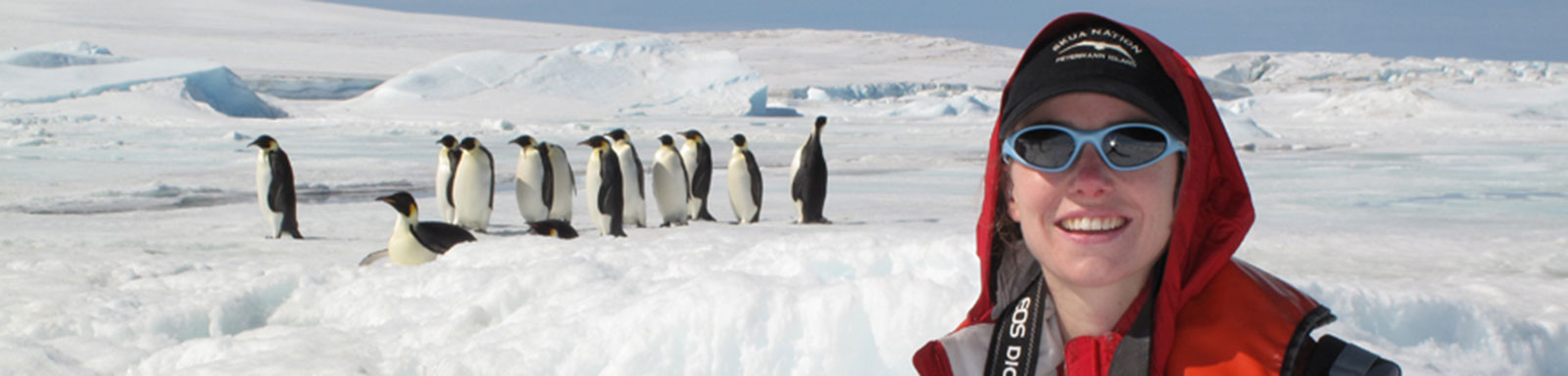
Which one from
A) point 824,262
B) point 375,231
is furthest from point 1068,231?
point 375,231

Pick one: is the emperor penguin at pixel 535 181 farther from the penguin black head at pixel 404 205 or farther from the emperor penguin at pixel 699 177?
the penguin black head at pixel 404 205

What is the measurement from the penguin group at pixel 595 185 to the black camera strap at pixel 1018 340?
5.03 meters

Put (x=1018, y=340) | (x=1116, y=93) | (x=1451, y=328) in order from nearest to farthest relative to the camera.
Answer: (x=1116, y=93) → (x=1018, y=340) → (x=1451, y=328)

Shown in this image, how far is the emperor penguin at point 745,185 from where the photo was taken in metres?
6.93

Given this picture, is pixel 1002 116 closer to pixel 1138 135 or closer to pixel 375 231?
pixel 1138 135

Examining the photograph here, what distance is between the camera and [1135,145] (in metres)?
0.79

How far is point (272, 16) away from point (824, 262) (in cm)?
5456

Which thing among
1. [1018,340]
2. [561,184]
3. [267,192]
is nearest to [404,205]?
[267,192]

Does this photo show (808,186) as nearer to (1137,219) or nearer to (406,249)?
(406,249)

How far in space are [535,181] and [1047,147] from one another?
5.91m

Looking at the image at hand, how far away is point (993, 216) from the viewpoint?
0.96 meters

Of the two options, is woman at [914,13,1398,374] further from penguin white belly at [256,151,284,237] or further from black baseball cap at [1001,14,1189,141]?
penguin white belly at [256,151,284,237]

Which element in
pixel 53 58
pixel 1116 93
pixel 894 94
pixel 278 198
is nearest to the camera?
pixel 1116 93

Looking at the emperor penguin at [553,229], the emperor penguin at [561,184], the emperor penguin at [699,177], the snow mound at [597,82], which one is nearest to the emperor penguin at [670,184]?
the emperor penguin at [699,177]
